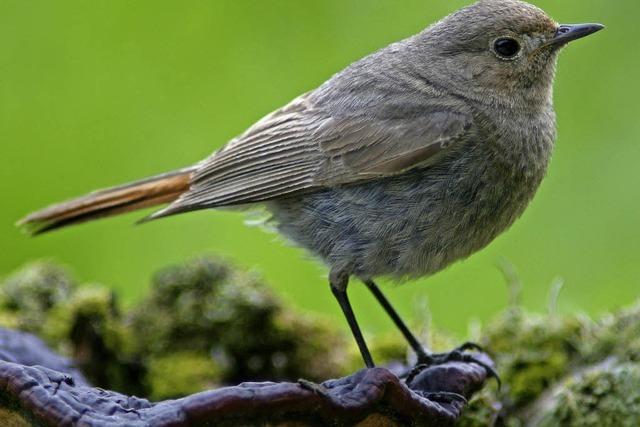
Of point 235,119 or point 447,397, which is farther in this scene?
point 235,119

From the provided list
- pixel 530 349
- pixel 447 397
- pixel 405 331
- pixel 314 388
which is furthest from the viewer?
pixel 405 331

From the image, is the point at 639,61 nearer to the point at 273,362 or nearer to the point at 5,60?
the point at 273,362

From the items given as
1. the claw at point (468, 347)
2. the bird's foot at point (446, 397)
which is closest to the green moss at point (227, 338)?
the claw at point (468, 347)

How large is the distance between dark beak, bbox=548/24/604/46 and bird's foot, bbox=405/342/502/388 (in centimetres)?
156

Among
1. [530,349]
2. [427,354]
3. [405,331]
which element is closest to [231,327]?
[405,331]

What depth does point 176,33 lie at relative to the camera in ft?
22.7

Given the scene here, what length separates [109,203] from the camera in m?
5.50

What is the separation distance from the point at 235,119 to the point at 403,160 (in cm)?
234

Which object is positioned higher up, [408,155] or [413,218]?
[408,155]

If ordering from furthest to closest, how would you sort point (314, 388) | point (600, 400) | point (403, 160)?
point (403, 160), point (600, 400), point (314, 388)

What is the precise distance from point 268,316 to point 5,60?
289 centimetres

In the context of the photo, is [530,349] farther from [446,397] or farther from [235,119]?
[235,119]

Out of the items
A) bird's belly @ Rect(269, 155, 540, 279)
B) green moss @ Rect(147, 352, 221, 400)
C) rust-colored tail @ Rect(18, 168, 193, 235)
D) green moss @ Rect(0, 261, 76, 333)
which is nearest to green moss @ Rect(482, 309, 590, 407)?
bird's belly @ Rect(269, 155, 540, 279)

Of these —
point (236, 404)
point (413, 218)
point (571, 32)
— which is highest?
point (571, 32)
